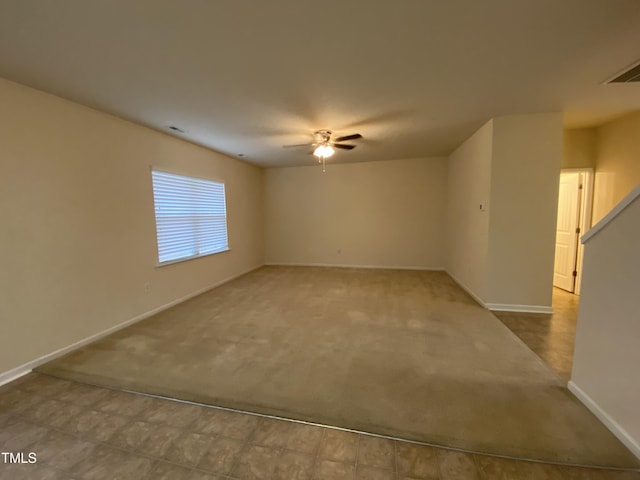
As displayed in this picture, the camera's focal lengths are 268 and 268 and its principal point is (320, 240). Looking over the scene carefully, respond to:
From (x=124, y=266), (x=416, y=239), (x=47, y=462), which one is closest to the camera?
(x=47, y=462)

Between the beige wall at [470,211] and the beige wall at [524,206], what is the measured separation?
0.38 ft

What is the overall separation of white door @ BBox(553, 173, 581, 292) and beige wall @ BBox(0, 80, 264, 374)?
20.8 ft

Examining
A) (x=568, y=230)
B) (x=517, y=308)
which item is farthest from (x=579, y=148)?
(x=517, y=308)

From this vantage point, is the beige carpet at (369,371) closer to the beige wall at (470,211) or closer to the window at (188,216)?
the beige wall at (470,211)

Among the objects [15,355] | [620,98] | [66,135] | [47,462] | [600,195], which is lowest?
[47,462]

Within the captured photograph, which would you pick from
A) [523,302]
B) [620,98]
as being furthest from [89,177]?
[620,98]

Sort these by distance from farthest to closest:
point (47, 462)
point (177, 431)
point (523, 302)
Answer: point (523, 302), point (177, 431), point (47, 462)

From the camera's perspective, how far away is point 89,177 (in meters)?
2.91

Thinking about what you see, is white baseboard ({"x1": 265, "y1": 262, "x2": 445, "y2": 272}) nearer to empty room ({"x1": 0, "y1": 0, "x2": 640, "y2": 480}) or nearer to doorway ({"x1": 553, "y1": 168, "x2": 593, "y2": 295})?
empty room ({"x1": 0, "y1": 0, "x2": 640, "y2": 480})

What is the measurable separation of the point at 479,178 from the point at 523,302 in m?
1.85

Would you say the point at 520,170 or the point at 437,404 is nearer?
the point at 437,404

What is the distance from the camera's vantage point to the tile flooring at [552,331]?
248 centimetres

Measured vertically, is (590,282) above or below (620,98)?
below

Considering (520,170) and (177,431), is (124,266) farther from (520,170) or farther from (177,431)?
(520,170)
